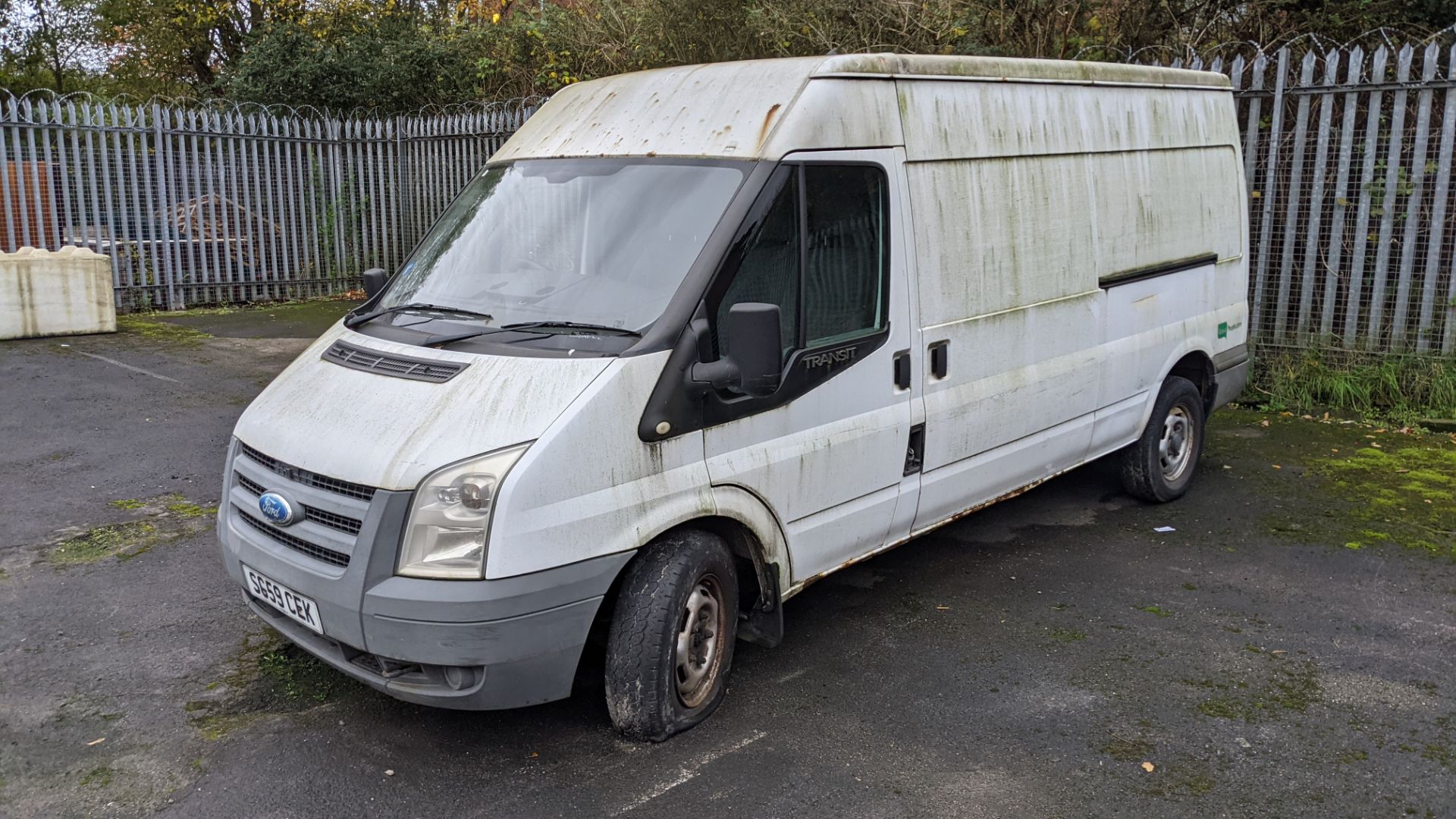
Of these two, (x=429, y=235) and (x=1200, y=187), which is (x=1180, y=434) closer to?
(x=1200, y=187)

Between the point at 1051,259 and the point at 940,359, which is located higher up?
the point at 1051,259

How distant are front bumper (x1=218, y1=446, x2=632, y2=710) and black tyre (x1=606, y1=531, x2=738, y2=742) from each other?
14 cm

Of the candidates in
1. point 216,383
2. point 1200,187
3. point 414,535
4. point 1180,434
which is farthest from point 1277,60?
point 216,383

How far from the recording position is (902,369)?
14.7ft

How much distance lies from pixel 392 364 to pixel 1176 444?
4700 millimetres

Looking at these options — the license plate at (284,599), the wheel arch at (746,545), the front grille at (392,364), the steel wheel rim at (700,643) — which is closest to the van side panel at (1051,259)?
the wheel arch at (746,545)

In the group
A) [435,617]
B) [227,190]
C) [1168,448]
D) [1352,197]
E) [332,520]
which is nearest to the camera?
[435,617]

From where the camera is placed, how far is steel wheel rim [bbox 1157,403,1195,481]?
6459 mm

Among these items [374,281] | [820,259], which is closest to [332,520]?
[374,281]

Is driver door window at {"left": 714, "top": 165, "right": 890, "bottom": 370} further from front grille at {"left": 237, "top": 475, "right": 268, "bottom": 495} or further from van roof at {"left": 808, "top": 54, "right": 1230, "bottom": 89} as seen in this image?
front grille at {"left": 237, "top": 475, "right": 268, "bottom": 495}

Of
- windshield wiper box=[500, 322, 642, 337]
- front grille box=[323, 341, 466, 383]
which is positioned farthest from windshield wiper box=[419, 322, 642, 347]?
front grille box=[323, 341, 466, 383]

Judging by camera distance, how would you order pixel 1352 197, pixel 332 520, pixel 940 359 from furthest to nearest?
pixel 1352 197
pixel 940 359
pixel 332 520

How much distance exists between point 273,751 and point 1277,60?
847 cm

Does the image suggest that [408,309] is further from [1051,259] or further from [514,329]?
[1051,259]
